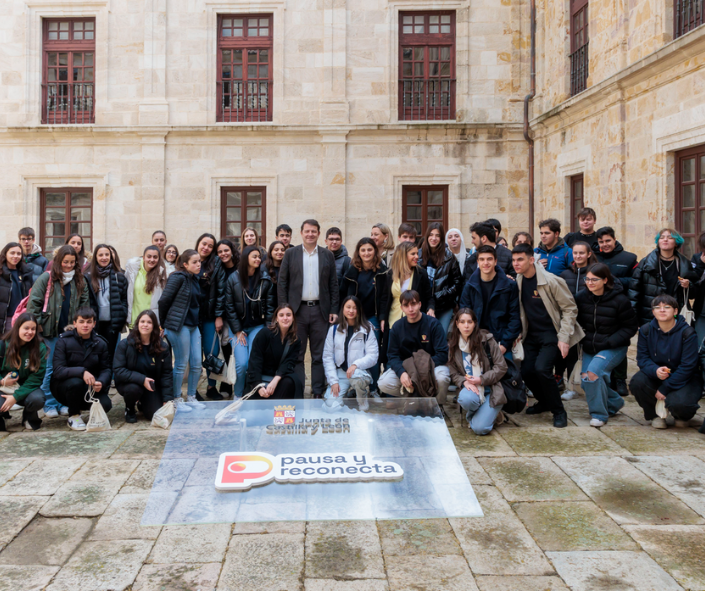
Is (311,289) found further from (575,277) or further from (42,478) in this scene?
(42,478)

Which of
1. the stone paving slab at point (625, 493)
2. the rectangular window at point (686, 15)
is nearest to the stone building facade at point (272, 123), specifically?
the rectangular window at point (686, 15)

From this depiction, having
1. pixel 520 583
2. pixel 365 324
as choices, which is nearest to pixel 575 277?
pixel 365 324

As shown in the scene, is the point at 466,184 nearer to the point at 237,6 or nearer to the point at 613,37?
the point at 613,37

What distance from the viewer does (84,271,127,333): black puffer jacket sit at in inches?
282

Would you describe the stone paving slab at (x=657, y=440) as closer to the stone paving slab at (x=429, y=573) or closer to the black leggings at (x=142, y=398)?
the stone paving slab at (x=429, y=573)

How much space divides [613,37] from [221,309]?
8.44 metres

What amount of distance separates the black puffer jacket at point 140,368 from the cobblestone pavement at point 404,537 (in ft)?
3.51

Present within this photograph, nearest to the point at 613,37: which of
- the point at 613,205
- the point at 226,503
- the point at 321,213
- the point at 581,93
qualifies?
the point at 581,93

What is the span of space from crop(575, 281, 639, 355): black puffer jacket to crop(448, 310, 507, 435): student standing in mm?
1074

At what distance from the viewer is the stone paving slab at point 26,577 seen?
3.47 m

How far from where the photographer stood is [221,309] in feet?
24.1

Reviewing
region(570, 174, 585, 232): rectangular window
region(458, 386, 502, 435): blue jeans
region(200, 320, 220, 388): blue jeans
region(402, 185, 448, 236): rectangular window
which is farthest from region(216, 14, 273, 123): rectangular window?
region(458, 386, 502, 435): blue jeans

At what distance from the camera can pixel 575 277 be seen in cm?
726

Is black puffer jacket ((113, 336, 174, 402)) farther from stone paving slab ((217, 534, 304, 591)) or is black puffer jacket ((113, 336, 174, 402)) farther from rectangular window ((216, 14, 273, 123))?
rectangular window ((216, 14, 273, 123))
